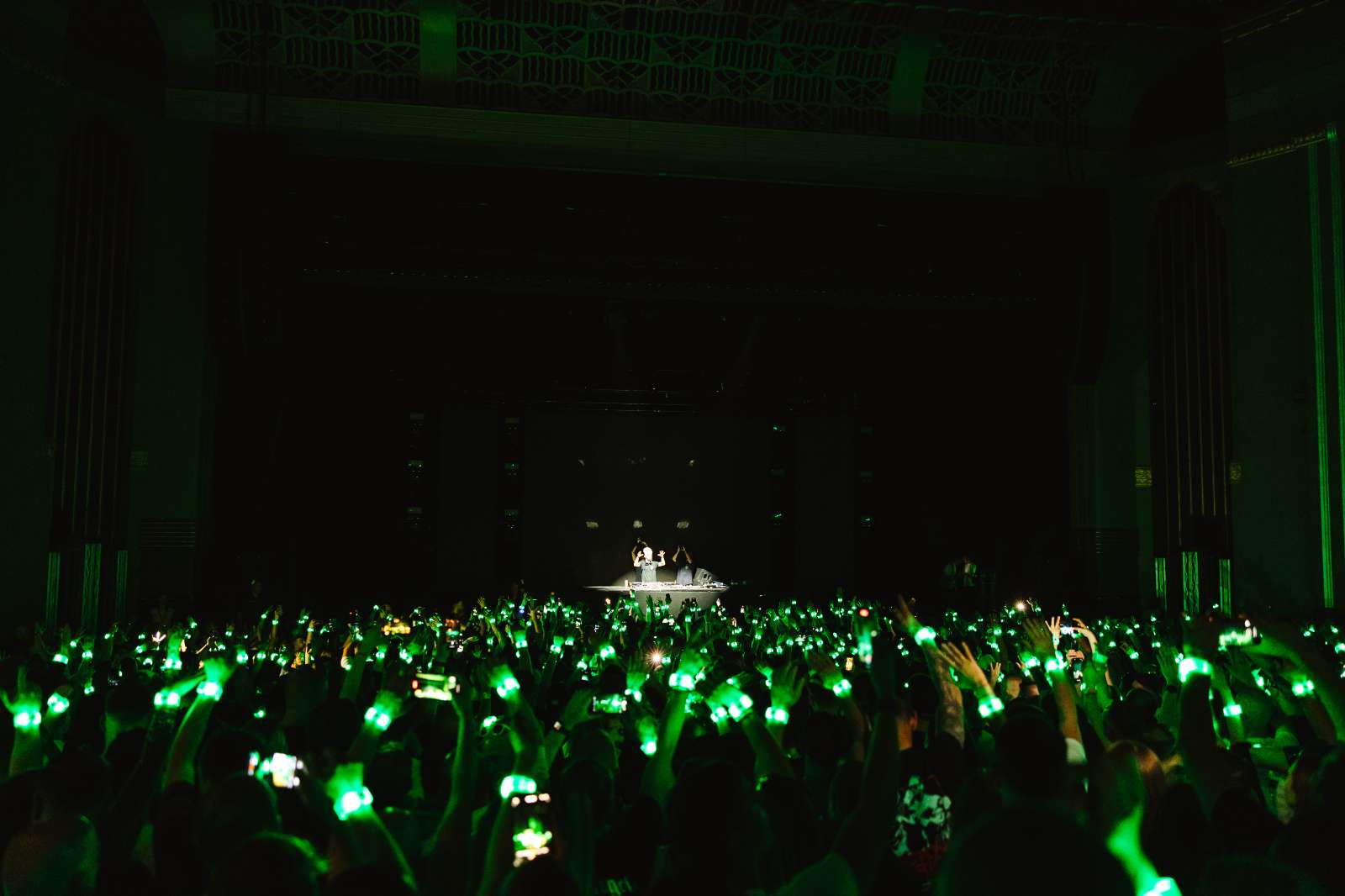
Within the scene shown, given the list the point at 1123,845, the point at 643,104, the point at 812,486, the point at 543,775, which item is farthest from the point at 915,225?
the point at 1123,845

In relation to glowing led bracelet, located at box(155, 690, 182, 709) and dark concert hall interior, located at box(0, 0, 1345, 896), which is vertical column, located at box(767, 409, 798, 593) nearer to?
dark concert hall interior, located at box(0, 0, 1345, 896)

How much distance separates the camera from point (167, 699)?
487 centimetres

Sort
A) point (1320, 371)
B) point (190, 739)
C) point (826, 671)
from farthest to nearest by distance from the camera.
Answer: point (1320, 371) < point (826, 671) < point (190, 739)

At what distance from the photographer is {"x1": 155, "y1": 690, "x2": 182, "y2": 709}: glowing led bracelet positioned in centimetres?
480

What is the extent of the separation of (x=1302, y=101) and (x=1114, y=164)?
3.79 m

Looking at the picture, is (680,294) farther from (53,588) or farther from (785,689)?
(785,689)

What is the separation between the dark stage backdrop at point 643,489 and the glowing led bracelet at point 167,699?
58.3ft

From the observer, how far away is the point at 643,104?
16.2 meters

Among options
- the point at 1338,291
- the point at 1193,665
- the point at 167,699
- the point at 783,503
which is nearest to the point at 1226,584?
the point at 1338,291

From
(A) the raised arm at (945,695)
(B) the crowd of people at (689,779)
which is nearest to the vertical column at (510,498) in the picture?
(B) the crowd of people at (689,779)

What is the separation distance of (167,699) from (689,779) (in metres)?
3.14

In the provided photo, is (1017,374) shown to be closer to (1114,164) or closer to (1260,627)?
(1114,164)

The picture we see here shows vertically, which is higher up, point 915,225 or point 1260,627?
point 915,225

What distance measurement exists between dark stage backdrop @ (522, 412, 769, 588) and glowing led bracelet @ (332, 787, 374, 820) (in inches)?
802
